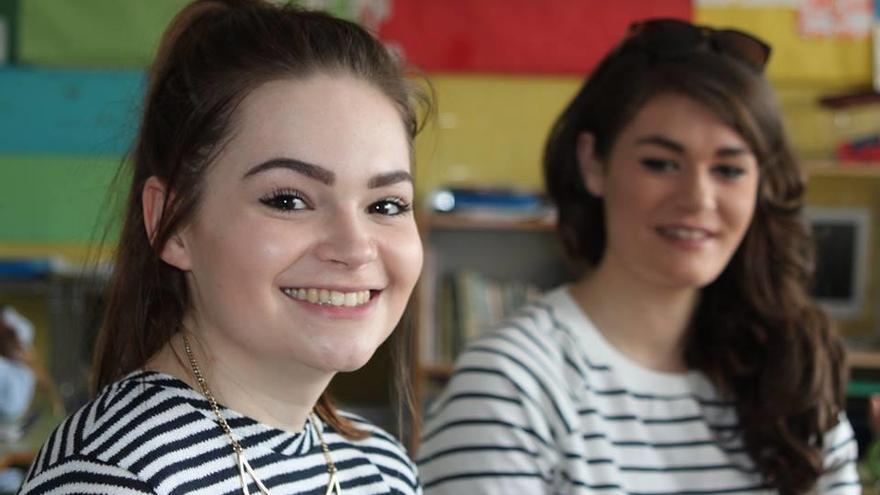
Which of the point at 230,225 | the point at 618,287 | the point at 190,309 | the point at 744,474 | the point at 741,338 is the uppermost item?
the point at 230,225

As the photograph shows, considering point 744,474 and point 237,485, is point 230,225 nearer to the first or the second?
point 237,485

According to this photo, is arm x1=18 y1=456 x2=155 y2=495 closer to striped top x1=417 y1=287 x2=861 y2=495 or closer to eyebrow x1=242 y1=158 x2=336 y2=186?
eyebrow x1=242 y1=158 x2=336 y2=186

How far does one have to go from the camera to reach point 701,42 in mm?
1841

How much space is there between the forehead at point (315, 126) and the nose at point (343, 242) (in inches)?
2.1

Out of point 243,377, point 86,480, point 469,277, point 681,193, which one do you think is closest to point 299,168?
point 243,377

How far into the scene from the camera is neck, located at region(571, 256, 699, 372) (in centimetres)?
181

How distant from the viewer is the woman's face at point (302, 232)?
104 centimetres

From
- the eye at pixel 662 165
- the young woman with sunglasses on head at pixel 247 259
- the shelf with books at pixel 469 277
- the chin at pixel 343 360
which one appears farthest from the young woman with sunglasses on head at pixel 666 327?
the shelf with books at pixel 469 277

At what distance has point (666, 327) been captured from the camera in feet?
6.05

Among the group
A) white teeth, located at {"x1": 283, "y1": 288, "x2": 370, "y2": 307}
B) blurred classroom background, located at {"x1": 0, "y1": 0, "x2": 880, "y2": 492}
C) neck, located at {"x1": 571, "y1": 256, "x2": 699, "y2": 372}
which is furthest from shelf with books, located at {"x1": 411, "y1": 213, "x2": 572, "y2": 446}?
white teeth, located at {"x1": 283, "y1": 288, "x2": 370, "y2": 307}

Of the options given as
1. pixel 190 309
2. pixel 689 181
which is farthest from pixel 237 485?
pixel 689 181

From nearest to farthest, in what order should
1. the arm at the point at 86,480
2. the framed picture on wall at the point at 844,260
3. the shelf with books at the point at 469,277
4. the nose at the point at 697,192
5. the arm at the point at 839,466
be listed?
the arm at the point at 86,480 < the nose at the point at 697,192 < the arm at the point at 839,466 < the shelf with books at the point at 469,277 < the framed picture on wall at the point at 844,260

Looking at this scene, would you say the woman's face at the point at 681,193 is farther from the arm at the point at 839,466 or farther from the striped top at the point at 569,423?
the arm at the point at 839,466

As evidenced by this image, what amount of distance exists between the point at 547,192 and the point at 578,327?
→ 0.33 meters
